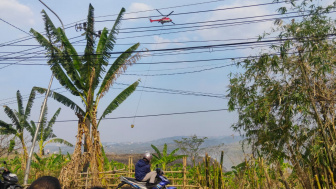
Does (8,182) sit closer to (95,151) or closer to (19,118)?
(95,151)

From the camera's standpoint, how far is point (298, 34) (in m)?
12.1

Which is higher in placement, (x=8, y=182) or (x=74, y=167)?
(x=74, y=167)

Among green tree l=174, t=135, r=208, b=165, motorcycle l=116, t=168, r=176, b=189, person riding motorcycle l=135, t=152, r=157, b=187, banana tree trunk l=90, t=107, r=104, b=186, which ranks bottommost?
motorcycle l=116, t=168, r=176, b=189

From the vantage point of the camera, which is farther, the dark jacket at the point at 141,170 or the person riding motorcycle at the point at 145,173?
the dark jacket at the point at 141,170

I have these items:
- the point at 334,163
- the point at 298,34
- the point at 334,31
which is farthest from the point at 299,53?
the point at 334,163

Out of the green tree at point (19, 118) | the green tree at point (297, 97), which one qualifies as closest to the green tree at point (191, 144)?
the green tree at point (19, 118)

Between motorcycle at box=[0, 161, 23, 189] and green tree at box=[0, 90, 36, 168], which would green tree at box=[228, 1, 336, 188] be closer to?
motorcycle at box=[0, 161, 23, 189]

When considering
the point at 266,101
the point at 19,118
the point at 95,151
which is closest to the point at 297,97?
the point at 266,101

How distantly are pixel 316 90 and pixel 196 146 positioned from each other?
2284 cm

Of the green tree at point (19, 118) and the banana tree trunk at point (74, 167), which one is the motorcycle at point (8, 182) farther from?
the green tree at point (19, 118)

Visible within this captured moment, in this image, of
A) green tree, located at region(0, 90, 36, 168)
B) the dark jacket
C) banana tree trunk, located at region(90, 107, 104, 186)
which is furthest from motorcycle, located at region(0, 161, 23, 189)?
green tree, located at region(0, 90, 36, 168)

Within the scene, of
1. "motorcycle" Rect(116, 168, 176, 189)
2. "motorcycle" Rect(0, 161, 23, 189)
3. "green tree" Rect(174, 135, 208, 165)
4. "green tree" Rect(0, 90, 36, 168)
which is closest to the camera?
"motorcycle" Rect(0, 161, 23, 189)

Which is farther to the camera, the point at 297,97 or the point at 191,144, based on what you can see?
the point at 191,144

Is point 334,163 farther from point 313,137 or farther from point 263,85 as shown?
point 263,85
